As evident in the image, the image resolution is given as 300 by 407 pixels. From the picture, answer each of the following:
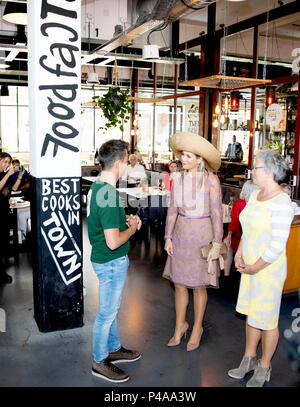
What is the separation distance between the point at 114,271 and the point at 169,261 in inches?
31.0

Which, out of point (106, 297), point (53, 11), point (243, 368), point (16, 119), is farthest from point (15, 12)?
point (16, 119)

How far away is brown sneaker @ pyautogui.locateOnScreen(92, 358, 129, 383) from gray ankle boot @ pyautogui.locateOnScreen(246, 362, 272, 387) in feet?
2.98

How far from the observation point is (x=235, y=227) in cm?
436

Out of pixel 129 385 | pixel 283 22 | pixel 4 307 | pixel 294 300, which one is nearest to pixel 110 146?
pixel 129 385

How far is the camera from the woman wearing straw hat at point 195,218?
3.22m

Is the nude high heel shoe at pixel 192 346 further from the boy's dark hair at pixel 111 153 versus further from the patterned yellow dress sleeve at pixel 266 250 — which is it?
the boy's dark hair at pixel 111 153

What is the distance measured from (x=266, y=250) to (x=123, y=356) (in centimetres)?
146

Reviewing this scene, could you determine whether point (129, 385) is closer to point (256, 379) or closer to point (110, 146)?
point (256, 379)

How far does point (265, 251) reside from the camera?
8.71 ft

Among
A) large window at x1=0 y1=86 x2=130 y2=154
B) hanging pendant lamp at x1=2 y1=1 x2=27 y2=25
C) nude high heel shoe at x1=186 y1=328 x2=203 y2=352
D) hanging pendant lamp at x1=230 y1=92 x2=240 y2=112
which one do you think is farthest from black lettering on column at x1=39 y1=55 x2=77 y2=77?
large window at x1=0 y1=86 x2=130 y2=154

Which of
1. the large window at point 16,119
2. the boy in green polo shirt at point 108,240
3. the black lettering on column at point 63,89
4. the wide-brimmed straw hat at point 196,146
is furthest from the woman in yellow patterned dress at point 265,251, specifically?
the large window at point 16,119

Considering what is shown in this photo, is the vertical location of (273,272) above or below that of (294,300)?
above

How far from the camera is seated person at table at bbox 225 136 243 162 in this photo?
867cm

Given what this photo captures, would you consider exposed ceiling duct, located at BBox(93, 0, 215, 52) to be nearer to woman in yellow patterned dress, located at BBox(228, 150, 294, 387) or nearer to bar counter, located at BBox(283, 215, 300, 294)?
woman in yellow patterned dress, located at BBox(228, 150, 294, 387)
